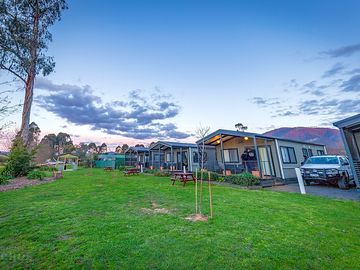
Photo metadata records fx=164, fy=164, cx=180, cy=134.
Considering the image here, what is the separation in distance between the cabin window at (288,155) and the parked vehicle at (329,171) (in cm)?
222

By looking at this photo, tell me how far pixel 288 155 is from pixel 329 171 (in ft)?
13.4

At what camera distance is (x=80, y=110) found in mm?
35531

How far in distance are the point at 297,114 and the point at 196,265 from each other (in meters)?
27.0

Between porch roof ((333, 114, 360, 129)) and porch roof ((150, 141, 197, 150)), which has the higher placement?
porch roof ((150, 141, 197, 150))

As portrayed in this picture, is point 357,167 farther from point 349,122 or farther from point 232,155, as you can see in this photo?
point 232,155

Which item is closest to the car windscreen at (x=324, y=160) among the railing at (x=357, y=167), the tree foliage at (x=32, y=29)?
the railing at (x=357, y=167)

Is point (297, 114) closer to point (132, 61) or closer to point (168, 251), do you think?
point (132, 61)

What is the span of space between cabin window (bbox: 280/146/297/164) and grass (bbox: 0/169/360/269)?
8693 millimetres

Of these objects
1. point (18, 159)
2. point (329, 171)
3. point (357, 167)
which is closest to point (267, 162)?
point (329, 171)

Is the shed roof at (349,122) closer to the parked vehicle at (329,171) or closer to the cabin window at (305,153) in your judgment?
the parked vehicle at (329,171)

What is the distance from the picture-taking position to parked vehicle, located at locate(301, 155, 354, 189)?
1016 centimetres

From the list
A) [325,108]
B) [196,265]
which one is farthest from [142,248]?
[325,108]

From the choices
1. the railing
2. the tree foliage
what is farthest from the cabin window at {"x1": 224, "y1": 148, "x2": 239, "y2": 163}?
the tree foliage

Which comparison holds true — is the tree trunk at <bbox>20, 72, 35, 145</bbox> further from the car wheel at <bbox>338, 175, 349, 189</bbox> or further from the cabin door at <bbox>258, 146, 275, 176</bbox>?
the car wheel at <bbox>338, 175, 349, 189</bbox>
